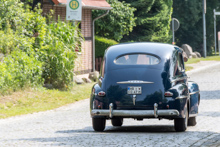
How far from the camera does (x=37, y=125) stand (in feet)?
40.8

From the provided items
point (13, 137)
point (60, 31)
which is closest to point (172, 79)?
point (13, 137)

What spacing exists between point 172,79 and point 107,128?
1.89 m

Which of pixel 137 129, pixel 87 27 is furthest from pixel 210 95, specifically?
pixel 87 27

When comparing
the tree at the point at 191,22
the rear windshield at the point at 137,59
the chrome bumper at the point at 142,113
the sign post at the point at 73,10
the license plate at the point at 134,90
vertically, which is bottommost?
the tree at the point at 191,22

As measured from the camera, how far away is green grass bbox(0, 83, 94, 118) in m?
15.3

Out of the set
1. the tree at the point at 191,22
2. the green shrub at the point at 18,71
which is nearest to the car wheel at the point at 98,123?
the green shrub at the point at 18,71

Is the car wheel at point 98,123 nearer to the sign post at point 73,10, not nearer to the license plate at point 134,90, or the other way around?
the license plate at point 134,90

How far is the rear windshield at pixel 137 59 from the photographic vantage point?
1106cm

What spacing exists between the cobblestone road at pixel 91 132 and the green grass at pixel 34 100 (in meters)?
0.47

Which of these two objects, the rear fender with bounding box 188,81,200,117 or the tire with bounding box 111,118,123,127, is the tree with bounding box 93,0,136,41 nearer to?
the tire with bounding box 111,118,123,127

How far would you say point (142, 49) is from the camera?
11273mm

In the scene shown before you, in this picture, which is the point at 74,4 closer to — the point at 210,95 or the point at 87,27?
the point at 210,95

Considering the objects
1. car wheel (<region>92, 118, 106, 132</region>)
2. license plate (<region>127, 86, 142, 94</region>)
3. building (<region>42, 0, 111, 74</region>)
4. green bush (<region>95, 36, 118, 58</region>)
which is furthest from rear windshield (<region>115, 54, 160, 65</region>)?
green bush (<region>95, 36, 118, 58</region>)

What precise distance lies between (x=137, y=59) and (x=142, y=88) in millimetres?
746
